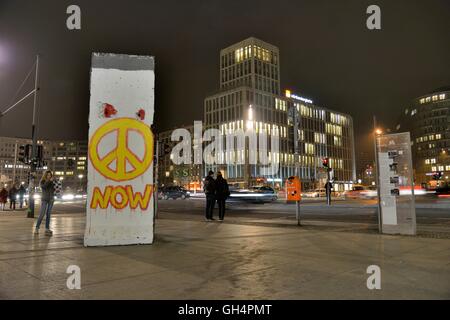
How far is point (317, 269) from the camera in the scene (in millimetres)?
5738

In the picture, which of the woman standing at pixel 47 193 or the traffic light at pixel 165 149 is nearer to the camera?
the woman standing at pixel 47 193

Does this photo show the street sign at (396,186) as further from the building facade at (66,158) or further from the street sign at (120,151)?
the building facade at (66,158)

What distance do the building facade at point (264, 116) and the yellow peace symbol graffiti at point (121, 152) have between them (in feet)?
280

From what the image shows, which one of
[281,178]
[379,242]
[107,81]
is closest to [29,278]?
[107,81]

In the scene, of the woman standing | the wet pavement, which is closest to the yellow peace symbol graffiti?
the wet pavement

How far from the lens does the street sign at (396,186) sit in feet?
32.8

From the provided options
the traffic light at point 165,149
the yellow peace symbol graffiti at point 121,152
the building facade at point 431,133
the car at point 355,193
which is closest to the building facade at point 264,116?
the building facade at point 431,133

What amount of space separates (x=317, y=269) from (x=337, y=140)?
12264 centimetres

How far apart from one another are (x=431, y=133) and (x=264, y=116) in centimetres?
7392

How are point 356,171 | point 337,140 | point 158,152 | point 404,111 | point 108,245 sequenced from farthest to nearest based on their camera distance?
point 404,111, point 356,171, point 337,140, point 158,152, point 108,245

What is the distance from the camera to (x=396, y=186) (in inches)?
401

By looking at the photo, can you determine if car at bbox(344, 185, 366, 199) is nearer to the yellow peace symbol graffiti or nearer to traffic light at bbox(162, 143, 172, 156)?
traffic light at bbox(162, 143, 172, 156)

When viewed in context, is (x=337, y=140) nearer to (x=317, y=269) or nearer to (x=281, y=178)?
(x=281, y=178)

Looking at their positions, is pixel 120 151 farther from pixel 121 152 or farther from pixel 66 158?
pixel 66 158
